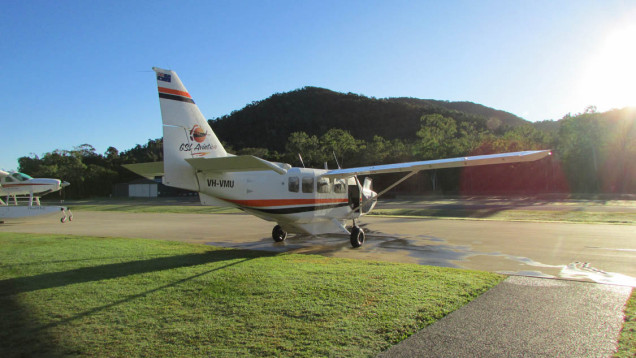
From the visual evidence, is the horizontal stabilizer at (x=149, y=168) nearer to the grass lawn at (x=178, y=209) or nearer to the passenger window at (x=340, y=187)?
the passenger window at (x=340, y=187)

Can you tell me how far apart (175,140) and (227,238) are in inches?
226

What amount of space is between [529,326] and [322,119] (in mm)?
123361

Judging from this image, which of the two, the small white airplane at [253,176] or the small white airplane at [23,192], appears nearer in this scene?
the small white airplane at [253,176]

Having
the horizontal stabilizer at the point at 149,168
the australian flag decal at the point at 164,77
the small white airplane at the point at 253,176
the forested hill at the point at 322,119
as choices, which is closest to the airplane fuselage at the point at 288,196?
the small white airplane at the point at 253,176

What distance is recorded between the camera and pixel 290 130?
116 metres

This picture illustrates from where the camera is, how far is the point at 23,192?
23.4 meters

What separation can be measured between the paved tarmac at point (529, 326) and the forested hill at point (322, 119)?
9789 centimetres

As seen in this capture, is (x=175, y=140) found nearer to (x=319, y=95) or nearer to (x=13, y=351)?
(x=13, y=351)

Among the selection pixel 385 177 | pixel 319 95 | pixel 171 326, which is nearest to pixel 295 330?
pixel 171 326

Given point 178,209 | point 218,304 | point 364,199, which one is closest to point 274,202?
point 364,199

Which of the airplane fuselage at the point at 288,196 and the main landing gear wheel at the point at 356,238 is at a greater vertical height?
the airplane fuselage at the point at 288,196

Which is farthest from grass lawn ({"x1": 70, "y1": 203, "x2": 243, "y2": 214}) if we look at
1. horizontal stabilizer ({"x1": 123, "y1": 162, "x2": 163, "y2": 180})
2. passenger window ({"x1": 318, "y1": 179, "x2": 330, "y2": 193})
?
horizontal stabilizer ({"x1": 123, "y1": 162, "x2": 163, "y2": 180})

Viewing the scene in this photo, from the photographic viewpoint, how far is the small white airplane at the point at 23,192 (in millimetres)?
20734

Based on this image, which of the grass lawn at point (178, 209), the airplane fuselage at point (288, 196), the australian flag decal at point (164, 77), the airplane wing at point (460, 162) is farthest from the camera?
the grass lawn at point (178, 209)
